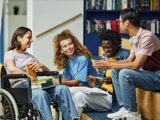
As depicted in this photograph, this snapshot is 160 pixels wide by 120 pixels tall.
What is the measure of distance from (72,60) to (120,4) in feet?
11.5

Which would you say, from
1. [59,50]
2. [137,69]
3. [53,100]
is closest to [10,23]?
[59,50]

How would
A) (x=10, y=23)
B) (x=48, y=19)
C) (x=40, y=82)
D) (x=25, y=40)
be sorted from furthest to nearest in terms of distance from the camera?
(x=10, y=23) → (x=48, y=19) → (x=25, y=40) → (x=40, y=82)

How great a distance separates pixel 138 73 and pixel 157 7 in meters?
4.35

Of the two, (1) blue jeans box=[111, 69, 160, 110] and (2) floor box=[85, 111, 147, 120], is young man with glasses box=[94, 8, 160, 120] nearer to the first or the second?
(1) blue jeans box=[111, 69, 160, 110]

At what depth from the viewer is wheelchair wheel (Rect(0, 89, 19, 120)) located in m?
3.71

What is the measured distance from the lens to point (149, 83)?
3.90m

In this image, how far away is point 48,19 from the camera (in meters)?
7.59

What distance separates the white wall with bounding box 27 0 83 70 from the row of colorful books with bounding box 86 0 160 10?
29 centimetres

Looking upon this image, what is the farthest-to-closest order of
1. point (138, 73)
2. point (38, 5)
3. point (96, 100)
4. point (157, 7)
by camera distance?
point (157, 7), point (38, 5), point (96, 100), point (138, 73)

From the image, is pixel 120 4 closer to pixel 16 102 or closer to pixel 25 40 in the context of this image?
pixel 25 40

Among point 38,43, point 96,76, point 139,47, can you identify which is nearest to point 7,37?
point 38,43

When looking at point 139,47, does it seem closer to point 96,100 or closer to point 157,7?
point 96,100

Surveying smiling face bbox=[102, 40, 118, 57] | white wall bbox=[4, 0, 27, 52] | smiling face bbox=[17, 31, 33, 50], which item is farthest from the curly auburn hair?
white wall bbox=[4, 0, 27, 52]

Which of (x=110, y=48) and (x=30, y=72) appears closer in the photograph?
(x=30, y=72)
